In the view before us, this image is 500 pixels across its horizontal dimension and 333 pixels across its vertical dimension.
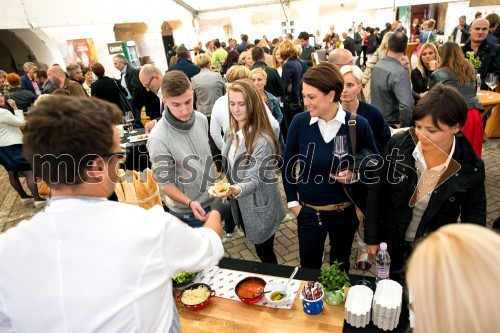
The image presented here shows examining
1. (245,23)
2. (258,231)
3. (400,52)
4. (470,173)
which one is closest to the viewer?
(470,173)

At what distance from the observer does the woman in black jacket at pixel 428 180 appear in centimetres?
164

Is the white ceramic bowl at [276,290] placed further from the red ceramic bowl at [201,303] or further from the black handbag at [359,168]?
the black handbag at [359,168]

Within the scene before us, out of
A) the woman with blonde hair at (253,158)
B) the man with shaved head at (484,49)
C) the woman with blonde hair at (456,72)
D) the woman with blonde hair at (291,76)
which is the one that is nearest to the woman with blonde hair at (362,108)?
the woman with blonde hair at (253,158)

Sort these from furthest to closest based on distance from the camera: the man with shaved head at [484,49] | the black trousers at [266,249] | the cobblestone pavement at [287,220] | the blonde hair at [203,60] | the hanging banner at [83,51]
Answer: the hanging banner at [83,51], the blonde hair at [203,60], the man with shaved head at [484,49], the cobblestone pavement at [287,220], the black trousers at [266,249]

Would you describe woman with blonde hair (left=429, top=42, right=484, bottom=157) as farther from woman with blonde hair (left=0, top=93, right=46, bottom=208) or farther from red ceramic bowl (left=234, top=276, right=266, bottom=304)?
woman with blonde hair (left=0, top=93, right=46, bottom=208)

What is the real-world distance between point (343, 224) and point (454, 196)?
761 millimetres

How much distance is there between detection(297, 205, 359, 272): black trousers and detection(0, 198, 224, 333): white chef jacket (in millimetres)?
1500

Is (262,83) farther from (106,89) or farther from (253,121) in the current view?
(106,89)

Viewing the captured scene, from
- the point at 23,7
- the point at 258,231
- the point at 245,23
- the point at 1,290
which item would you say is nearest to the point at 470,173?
the point at 258,231

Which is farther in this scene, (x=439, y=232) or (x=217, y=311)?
(x=217, y=311)

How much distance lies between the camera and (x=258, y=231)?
2443mm

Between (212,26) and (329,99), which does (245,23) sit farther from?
(329,99)

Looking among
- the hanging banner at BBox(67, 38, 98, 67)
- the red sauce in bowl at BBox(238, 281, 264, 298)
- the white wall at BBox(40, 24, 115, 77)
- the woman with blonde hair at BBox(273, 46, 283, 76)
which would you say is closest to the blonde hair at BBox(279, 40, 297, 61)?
the woman with blonde hair at BBox(273, 46, 283, 76)

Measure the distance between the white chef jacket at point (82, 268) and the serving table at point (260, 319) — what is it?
2.54ft
